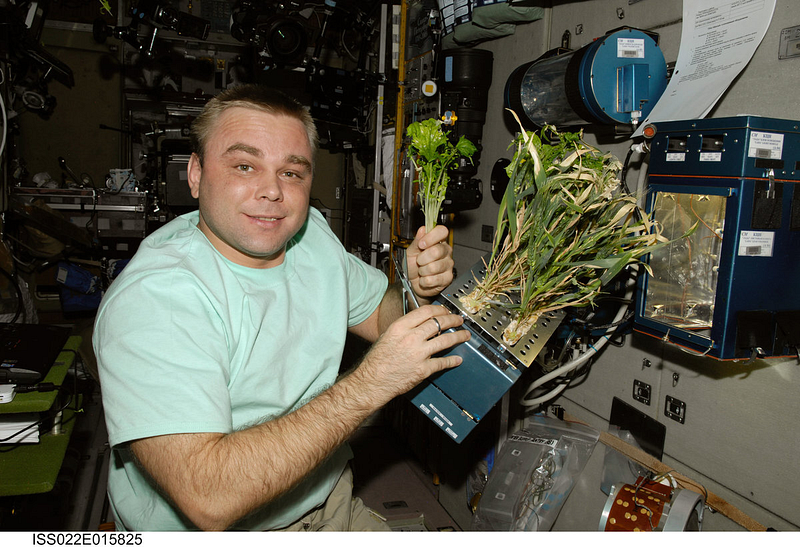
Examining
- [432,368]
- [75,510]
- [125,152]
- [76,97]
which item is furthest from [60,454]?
[76,97]

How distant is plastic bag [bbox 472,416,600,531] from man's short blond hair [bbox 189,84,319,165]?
1.50m

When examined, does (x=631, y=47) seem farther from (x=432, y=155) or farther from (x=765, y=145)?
(x=432, y=155)

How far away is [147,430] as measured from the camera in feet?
3.36

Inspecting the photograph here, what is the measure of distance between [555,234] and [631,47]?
3.11ft

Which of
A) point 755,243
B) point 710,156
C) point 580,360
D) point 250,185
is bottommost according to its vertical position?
point 580,360

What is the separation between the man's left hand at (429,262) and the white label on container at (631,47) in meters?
0.98

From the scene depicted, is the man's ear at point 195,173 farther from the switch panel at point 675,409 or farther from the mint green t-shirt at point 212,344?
the switch panel at point 675,409

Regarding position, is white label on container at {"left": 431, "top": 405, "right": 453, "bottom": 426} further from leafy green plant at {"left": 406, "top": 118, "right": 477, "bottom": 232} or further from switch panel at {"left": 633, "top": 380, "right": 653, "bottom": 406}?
switch panel at {"left": 633, "top": 380, "right": 653, "bottom": 406}

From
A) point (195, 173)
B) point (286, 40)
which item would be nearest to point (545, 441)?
point (195, 173)

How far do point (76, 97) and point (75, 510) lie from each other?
17.7 feet

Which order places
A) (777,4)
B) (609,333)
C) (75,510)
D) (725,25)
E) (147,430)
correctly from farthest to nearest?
(75,510), (609,333), (725,25), (777,4), (147,430)

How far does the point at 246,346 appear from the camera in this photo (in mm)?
1315

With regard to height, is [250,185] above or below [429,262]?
above

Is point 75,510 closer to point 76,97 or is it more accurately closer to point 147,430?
point 147,430
